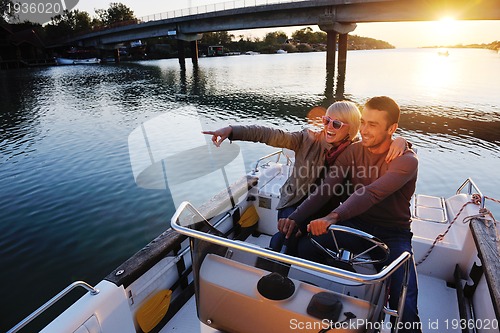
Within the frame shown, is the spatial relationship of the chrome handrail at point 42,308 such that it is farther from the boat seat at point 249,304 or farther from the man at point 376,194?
the man at point 376,194

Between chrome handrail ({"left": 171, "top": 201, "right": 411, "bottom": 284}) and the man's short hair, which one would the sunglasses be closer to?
the man's short hair

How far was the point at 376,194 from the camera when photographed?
2.66 metres

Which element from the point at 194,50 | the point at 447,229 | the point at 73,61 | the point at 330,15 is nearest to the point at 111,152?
the point at 447,229

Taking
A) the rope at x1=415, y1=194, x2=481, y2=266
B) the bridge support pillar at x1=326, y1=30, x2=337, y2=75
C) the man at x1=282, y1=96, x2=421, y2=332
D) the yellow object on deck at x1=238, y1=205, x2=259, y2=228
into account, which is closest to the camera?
the man at x1=282, y1=96, x2=421, y2=332

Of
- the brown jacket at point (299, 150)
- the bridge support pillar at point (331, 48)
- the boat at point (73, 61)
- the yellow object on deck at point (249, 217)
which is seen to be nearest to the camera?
the brown jacket at point (299, 150)

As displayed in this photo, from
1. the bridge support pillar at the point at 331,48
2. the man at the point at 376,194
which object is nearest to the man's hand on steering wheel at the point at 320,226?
the man at the point at 376,194

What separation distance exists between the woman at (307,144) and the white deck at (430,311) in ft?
4.11

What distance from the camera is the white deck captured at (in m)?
3.29

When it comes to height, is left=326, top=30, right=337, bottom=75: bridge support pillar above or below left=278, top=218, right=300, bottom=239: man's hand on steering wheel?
above

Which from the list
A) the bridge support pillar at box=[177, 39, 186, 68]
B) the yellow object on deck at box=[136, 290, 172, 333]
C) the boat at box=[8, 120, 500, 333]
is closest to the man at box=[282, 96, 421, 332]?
the boat at box=[8, 120, 500, 333]

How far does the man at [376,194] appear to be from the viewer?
2570 mm

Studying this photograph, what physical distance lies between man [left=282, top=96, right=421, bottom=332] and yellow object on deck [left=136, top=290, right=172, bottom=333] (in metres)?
1.50

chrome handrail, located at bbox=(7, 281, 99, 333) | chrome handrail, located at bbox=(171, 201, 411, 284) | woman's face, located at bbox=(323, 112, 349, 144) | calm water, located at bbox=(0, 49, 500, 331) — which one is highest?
woman's face, located at bbox=(323, 112, 349, 144)

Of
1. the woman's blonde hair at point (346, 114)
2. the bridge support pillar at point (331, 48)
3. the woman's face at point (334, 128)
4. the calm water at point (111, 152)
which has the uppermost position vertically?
the bridge support pillar at point (331, 48)
